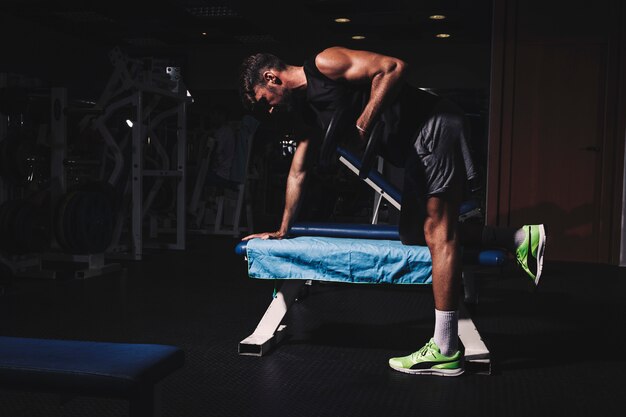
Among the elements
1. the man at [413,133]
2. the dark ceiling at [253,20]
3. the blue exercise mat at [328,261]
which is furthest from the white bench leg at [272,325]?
the dark ceiling at [253,20]

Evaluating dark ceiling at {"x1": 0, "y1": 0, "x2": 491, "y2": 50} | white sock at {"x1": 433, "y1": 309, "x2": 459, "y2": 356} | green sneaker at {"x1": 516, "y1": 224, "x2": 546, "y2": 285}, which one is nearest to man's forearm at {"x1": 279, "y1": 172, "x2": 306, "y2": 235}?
white sock at {"x1": 433, "y1": 309, "x2": 459, "y2": 356}

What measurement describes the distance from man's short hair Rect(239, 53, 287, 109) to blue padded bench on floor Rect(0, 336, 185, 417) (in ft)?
3.83

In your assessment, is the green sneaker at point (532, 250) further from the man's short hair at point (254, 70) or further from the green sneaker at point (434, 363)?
the man's short hair at point (254, 70)

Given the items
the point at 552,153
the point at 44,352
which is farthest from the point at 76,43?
the point at 44,352

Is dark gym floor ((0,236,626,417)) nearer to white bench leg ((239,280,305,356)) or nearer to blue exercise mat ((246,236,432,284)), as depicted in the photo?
white bench leg ((239,280,305,356))

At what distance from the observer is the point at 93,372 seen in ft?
3.01

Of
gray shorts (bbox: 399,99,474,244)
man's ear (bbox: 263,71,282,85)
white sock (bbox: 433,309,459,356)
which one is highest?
man's ear (bbox: 263,71,282,85)

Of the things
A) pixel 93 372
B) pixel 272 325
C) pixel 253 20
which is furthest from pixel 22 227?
pixel 253 20

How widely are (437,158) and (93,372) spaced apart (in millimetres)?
1282

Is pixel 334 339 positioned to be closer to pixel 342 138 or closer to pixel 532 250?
pixel 532 250

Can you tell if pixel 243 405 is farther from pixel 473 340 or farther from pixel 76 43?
pixel 76 43

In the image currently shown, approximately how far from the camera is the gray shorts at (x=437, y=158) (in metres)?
1.91

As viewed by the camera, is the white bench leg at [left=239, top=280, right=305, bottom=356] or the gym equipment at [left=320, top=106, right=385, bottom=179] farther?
the white bench leg at [left=239, top=280, right=305, bottom=356]

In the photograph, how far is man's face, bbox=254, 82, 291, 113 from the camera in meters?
1.99
